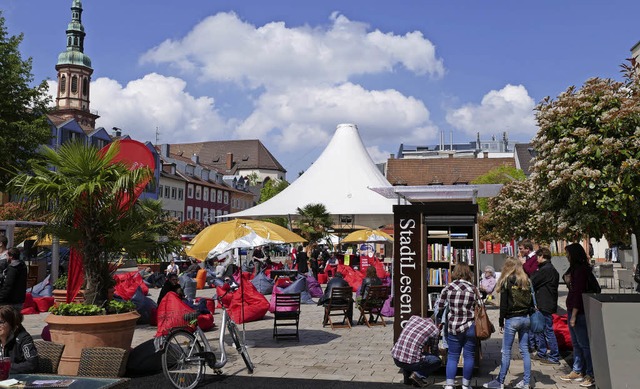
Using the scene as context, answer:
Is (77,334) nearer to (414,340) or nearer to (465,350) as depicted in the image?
(414,340)

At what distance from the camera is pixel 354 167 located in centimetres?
3061

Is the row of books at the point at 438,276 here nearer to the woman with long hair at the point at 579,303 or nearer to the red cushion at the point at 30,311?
the woman with long hair at the point at 579,303

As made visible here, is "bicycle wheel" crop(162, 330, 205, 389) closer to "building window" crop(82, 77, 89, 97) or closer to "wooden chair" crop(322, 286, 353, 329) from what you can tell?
"wooden chair" crop(322, 286, 353, 329)

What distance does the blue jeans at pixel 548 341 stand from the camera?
926 centimetres

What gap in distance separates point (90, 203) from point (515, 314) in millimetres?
5915

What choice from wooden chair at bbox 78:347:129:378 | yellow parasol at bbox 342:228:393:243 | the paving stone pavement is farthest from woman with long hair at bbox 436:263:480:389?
yellow parasol at bbox 342:228:393:243

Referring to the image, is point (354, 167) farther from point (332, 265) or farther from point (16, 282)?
point (16, 282)

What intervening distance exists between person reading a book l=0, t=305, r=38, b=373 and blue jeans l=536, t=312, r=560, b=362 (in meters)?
6.95

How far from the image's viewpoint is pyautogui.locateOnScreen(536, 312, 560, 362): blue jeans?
926cm

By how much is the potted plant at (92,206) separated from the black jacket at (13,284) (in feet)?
3.48

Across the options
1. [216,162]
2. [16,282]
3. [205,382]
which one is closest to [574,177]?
[205,382]

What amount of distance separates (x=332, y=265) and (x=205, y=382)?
1820 cm

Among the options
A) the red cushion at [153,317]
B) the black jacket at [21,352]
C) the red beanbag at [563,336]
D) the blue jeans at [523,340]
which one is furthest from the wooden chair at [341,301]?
the black jacket at [21,352]

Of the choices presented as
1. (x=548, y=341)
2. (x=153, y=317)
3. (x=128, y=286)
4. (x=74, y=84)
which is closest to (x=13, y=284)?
(x=153, y=317)
